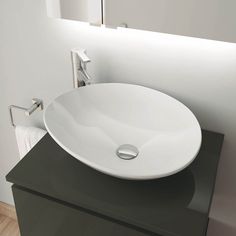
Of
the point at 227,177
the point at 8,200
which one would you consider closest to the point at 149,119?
the point at 227,177

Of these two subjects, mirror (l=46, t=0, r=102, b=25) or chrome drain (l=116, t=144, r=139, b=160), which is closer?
chrome drain (l=116, t=144, r=139, b=160)

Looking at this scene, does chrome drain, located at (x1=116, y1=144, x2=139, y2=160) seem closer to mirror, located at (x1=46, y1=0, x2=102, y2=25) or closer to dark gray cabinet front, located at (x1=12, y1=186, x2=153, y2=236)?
dark gray cabinet front, located at (x1=12, y1=186, x2=153, y2=236)

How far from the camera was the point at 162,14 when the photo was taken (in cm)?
110

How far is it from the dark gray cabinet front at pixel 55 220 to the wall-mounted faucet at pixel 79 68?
0.42 meters

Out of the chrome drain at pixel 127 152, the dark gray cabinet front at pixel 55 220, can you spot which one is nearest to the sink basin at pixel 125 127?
the chrome drain at pixel 127 152

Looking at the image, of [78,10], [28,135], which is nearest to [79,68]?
[78,10]

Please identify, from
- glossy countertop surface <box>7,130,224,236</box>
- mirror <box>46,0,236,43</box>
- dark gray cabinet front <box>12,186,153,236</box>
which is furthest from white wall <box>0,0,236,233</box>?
dark gray cabinet front <box>12,186,153,236</box>

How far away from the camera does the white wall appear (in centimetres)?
116

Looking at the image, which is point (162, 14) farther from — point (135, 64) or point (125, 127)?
point (125, 127)

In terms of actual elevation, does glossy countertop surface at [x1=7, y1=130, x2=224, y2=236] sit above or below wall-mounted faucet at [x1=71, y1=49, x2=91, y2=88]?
below

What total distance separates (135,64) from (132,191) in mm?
480

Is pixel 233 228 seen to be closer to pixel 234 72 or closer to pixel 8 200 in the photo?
pixel 234 72

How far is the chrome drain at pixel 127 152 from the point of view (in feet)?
3.55

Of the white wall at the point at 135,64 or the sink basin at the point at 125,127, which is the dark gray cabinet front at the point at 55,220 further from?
the white wall at the point at 135,64
